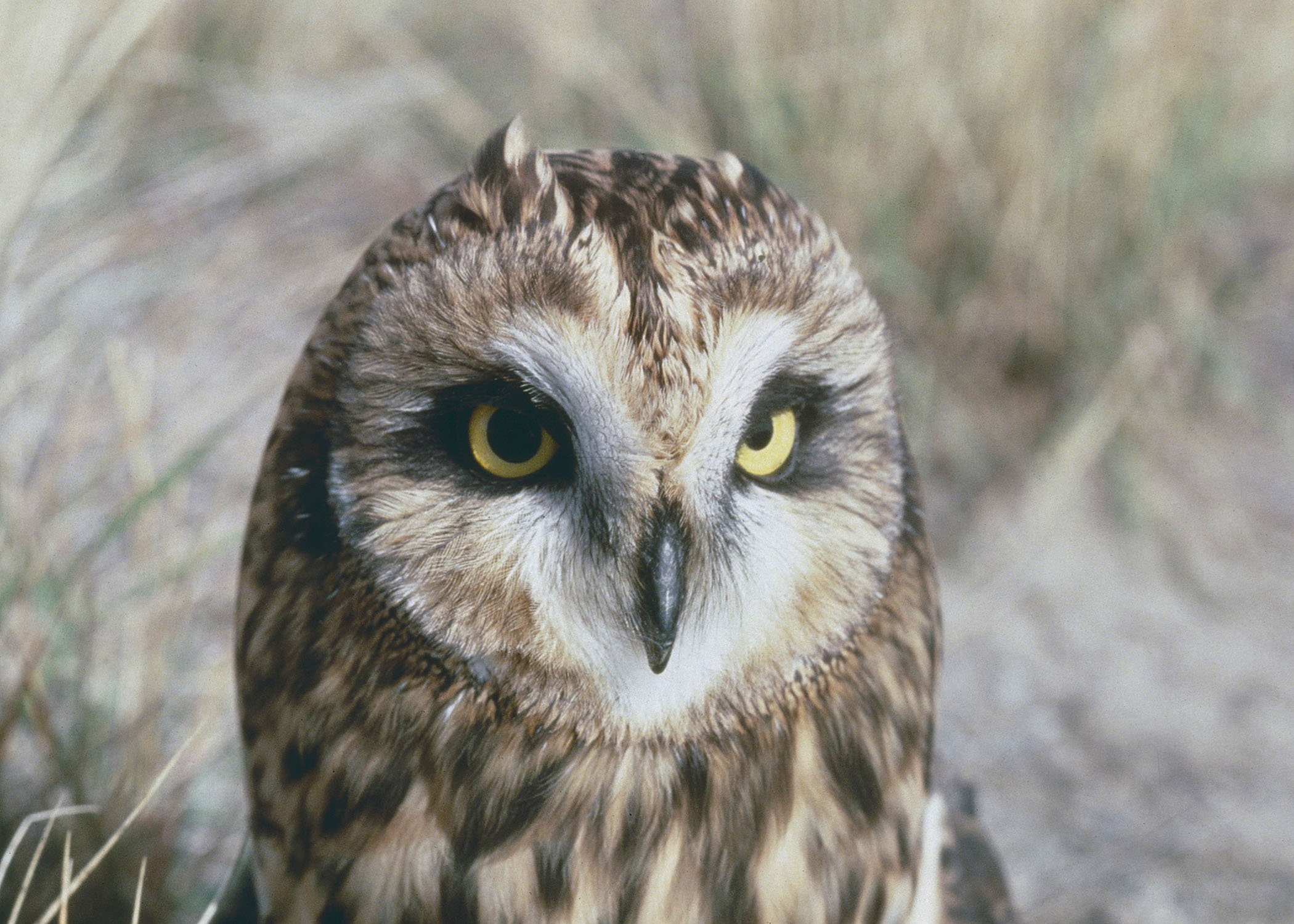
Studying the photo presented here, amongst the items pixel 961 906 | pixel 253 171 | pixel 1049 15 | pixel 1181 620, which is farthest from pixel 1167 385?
pixel 253 171

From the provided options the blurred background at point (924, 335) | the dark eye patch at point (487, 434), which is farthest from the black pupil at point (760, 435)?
the blurred background at point (924, 335)

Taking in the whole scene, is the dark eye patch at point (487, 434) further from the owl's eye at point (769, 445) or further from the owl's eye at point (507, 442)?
the owl's eye at point (769, 445)

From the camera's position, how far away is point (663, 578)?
939mm

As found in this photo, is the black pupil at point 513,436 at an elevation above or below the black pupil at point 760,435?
below

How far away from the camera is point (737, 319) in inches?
36.5

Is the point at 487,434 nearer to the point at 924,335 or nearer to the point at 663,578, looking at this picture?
the point at 663,578

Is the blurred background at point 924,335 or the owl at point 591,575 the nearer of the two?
the owl at point 591,575

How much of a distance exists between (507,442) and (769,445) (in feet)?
0.71

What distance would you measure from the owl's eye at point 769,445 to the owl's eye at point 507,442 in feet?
0.51

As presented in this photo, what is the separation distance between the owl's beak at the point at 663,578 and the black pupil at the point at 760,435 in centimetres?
10

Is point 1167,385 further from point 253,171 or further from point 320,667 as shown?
point 320,667

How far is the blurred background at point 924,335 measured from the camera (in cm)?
195

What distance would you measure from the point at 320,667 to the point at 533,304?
1.38ft

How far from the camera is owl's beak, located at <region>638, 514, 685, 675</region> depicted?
3.09 ft
